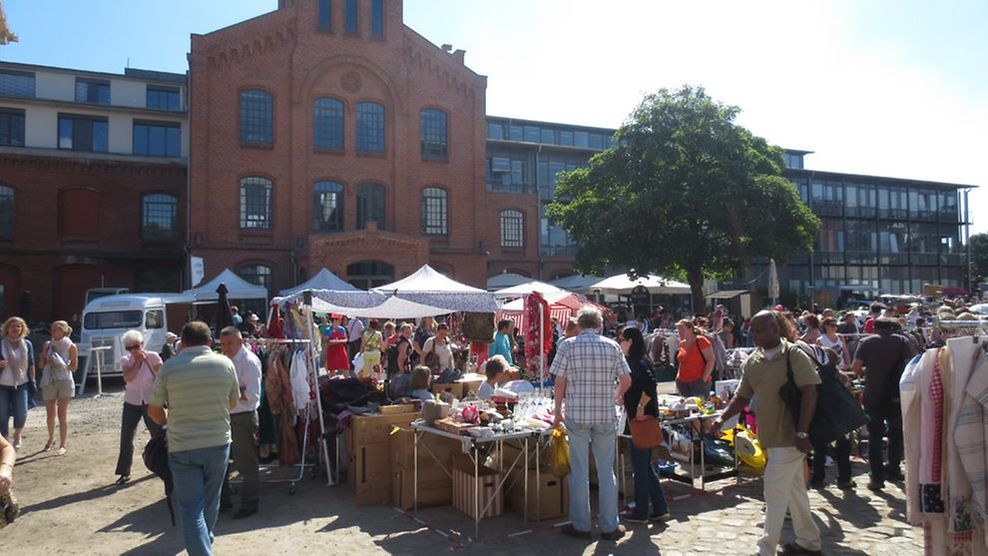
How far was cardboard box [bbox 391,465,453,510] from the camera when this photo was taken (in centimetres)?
696

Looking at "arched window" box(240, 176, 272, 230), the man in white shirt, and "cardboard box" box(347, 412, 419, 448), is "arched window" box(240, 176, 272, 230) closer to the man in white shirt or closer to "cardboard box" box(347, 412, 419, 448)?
"cardboard box" box(347, 412, 419, 448)

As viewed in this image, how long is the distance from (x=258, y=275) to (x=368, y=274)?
4.46 metres

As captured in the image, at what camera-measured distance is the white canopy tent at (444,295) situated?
14219 mm

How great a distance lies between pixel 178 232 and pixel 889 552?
105 feet

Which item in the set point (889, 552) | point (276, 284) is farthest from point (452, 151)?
point (889, 552)

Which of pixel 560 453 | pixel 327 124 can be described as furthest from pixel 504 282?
pixel 560 453

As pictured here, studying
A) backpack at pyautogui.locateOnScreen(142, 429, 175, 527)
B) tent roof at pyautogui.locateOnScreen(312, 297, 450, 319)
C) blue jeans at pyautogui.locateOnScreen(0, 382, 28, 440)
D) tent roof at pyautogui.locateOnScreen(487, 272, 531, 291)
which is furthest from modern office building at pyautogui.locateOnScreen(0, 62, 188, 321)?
backpack at pyautogui.locateOnScreen(142, 429, 175, 527)

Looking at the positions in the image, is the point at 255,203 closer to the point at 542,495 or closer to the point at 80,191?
the point at 80,191

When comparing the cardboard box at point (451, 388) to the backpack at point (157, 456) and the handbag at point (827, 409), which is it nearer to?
the backpack at point (157, 456)

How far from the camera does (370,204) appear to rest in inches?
1200

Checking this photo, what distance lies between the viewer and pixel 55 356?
30.8 ft

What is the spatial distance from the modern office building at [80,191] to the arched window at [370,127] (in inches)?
336

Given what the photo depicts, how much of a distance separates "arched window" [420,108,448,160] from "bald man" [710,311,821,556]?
27277 mm

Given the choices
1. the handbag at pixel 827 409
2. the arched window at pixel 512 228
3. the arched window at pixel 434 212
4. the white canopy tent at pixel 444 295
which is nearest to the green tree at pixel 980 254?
the arched window at pixel 512 228
